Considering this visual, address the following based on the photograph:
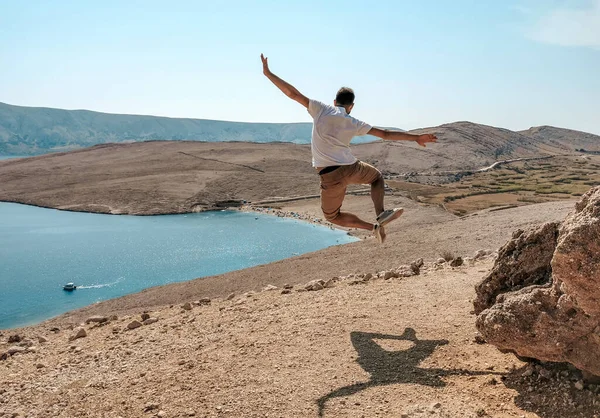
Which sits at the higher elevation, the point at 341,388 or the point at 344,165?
the point at 344,165

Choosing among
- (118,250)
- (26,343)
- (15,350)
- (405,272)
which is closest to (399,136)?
(405,272)

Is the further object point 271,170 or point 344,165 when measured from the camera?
point 271,170

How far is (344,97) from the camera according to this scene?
6766 millimetres

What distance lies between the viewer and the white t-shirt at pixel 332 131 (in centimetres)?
647

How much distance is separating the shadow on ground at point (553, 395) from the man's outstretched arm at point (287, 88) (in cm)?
412

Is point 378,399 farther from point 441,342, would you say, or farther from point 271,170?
point 271,170

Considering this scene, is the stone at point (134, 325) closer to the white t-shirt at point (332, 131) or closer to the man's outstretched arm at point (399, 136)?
the white t-shirt at point (332, 131)

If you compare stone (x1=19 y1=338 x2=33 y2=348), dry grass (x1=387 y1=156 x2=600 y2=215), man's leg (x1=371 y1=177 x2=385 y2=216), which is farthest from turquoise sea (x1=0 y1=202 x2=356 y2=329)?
man's leg (x1=371 y1=177 x2=385 y2=216)

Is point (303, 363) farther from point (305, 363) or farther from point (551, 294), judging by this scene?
point (551, 294)

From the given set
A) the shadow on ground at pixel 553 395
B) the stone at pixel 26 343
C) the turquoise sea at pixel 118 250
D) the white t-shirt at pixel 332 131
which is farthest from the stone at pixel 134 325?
the turquoise sea at pixel 118 250

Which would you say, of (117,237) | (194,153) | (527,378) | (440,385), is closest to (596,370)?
(527,378)

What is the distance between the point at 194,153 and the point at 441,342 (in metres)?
83.6

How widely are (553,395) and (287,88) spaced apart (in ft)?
15.0

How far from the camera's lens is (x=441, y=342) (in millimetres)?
6113
